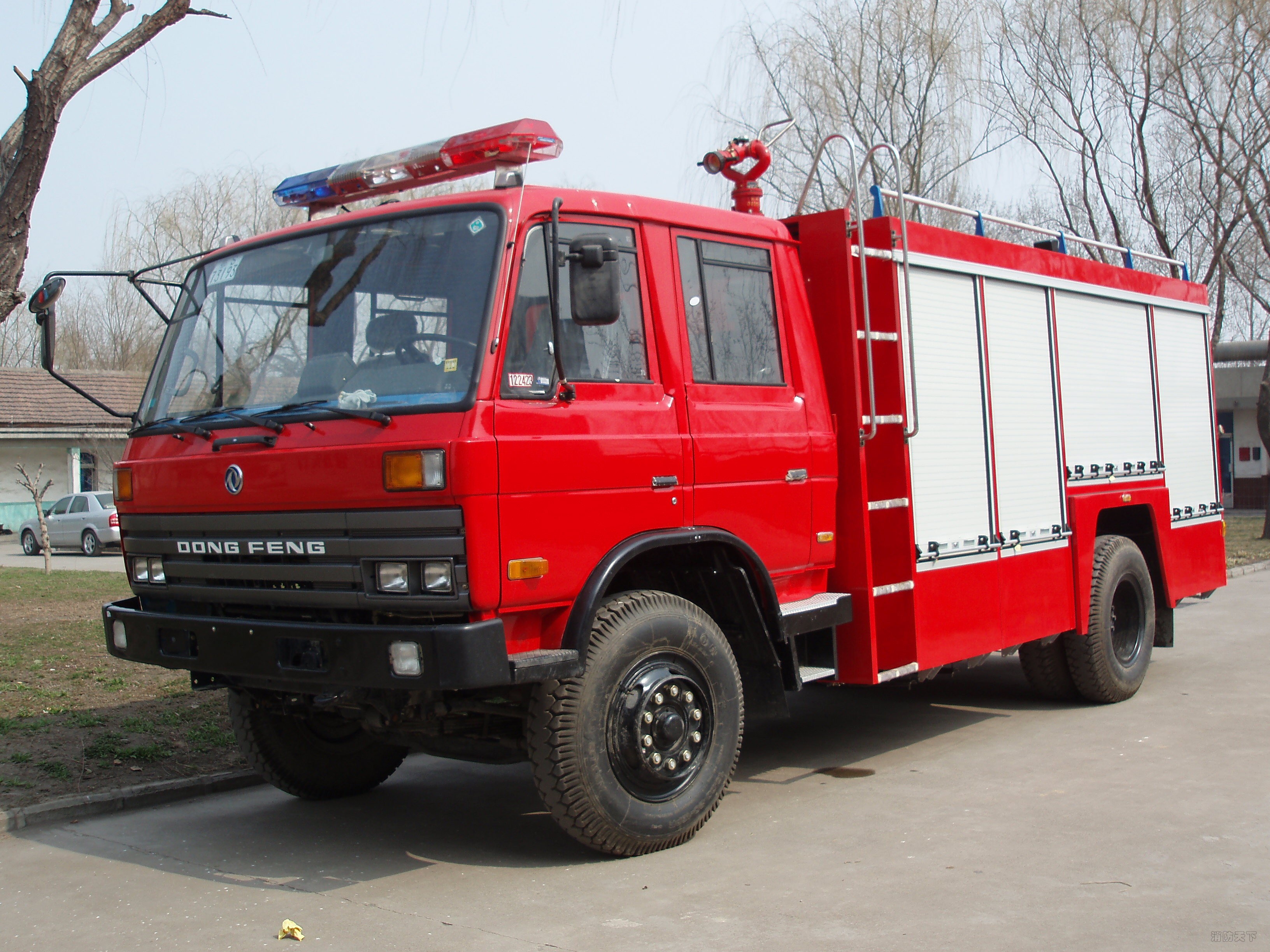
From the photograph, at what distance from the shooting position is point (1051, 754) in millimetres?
6734

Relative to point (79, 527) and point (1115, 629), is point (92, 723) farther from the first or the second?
point (79, 527)

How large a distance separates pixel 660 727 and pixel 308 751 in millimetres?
2098

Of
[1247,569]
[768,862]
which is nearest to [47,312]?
[768,862]

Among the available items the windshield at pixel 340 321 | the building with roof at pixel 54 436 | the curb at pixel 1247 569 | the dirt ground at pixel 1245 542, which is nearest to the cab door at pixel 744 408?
the windshield at pixel 340 321

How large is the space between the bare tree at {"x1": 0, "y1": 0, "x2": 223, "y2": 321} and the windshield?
3.47 m

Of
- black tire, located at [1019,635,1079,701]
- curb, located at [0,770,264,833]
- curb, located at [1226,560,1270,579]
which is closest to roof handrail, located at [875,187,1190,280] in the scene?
black tire, located at [1019,635,1079,701]

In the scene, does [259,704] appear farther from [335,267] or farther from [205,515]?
[335,267]

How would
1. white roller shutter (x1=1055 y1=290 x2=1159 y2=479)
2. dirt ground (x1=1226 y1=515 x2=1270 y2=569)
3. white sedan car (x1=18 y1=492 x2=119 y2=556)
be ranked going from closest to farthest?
white roller shutter (x1=1055 y1=290 x2=1159 y2=479) → dirt ground (x1=1226 y1=515 x2=1270 y2=569) → white sedan car (x1=18 y1=492 x2=119 y2=556)

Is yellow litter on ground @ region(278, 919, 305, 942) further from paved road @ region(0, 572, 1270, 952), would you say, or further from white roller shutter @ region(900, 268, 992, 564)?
white roller shutter @ region(900, 268, 992, 564)

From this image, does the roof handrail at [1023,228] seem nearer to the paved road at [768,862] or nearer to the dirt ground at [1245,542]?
the paved road at [768,862]

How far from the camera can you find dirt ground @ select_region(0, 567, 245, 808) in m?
6.38

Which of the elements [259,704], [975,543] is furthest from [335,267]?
[975,543]

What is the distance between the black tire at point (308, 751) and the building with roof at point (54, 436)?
28892 millimetres

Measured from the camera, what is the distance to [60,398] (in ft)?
120
